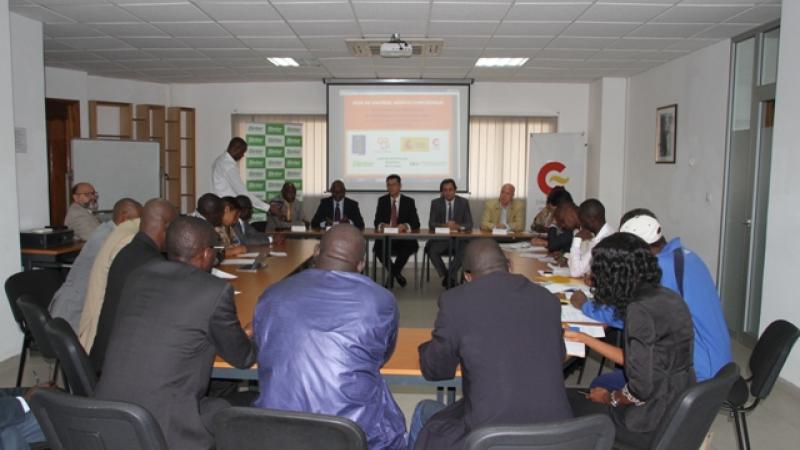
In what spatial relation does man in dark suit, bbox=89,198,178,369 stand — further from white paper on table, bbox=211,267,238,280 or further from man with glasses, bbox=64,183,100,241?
man with glasses, bbox=64,183,100,241

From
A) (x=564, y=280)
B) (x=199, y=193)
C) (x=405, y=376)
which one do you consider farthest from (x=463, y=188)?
(x=405, y=376)

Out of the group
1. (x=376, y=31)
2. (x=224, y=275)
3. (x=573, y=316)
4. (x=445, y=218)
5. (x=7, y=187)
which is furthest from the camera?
(x=445, y=218)

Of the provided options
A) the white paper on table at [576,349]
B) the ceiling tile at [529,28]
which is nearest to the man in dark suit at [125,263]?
the white paper on table at [576,349]

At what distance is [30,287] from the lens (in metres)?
3.55

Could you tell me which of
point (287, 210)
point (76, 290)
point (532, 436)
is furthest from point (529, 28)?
point (532, 436)

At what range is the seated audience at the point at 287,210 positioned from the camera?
24.9 feet

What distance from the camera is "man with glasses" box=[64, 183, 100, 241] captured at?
A: 5.81 m

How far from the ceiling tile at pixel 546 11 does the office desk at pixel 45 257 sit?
4.39 meters

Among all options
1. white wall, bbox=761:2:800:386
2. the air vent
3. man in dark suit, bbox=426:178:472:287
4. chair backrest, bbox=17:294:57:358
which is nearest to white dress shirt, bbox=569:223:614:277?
white wall, bbox=761:2:800:386

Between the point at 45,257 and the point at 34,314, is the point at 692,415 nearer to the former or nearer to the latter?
the point at 34,314

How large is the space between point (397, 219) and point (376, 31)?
2.81m

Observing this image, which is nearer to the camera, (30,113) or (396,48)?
(30,113)

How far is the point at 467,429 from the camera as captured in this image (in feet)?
6.36

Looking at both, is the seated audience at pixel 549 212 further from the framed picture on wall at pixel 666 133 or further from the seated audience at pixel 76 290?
the seated audience at pixel 76 290
